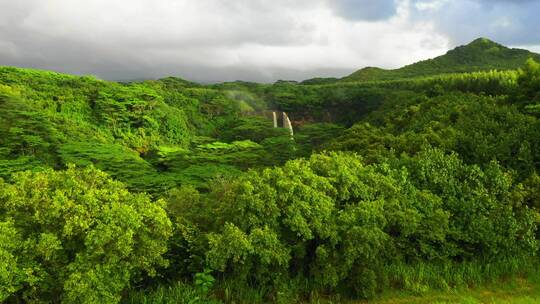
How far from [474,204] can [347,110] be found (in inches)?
2991

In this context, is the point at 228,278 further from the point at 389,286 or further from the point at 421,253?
the point at 421,253

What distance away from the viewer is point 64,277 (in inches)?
366

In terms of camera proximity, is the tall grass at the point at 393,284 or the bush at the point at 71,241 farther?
the tall grass at the point at 393,284

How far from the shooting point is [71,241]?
952 cm

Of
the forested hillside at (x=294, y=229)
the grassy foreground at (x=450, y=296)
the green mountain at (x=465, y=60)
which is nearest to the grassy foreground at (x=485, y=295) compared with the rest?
the grassy foreground at (x=450, y=296)

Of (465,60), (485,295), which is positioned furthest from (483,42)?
(485,295)

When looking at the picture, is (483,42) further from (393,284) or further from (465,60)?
(393,284)

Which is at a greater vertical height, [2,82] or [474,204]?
[2,82]

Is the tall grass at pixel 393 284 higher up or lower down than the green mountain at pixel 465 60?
lower down

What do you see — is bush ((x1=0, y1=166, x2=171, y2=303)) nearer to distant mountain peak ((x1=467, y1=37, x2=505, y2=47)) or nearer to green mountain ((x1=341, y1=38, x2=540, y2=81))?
green mountain ((x1=341, y1=38, x2=540, y2=81))

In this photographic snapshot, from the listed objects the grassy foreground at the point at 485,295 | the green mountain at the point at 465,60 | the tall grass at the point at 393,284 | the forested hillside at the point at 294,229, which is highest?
the green mountain at the point at 465,60

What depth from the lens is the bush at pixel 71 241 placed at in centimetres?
Answer: 893

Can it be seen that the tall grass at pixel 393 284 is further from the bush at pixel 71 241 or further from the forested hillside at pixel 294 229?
the bush at pixel 71 241

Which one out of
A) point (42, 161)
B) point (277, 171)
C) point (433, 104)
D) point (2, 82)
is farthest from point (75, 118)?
point (277, 171)
